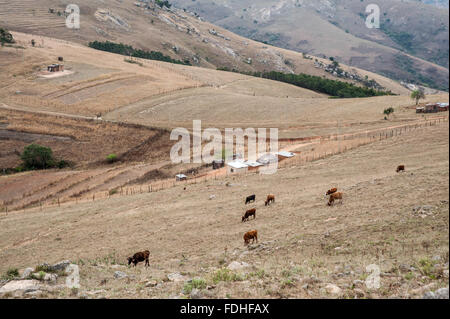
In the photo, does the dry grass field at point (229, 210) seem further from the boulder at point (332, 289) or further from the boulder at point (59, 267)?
the boulder at point (59, 267)

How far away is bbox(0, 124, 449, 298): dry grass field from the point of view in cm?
1288

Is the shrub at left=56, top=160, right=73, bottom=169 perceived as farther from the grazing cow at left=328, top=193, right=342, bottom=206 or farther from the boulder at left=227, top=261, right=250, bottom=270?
the boulder at left=227, top=261, right=250, bottom=270

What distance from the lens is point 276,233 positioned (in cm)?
2134

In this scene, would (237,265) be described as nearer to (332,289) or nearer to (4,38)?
(332,289)

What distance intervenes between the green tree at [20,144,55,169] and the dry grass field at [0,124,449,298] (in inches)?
1090

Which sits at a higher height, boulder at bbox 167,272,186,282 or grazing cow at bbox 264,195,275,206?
grazing cow at bbox 264,195,275,206

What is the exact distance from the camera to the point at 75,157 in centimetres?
7062

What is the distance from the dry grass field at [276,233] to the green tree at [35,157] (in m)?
27.7


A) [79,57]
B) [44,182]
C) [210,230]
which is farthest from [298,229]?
[79,57]

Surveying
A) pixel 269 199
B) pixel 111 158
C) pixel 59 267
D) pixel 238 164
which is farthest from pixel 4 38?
pixel 59 267

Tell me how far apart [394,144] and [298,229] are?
85.9ft

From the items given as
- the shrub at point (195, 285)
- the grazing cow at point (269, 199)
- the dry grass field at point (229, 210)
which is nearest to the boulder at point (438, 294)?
the dry grass field at point (229, 210)

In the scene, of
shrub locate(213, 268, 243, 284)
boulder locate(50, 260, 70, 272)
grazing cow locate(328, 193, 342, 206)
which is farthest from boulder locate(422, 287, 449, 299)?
boulder locate(50, 260, 70, 272)

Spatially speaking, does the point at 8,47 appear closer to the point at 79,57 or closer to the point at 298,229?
the point at 79,57
